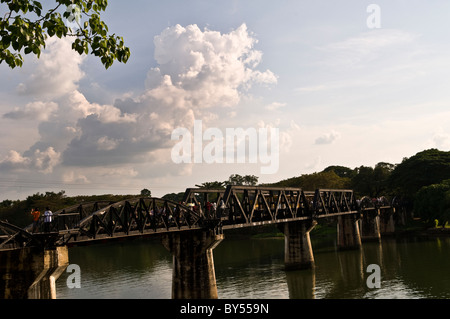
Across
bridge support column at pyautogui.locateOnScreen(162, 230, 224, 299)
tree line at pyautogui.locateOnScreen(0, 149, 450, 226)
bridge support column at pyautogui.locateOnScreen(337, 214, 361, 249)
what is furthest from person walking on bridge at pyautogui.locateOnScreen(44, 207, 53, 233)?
bridge support column at pyautogui.locateOnScreen(337, 214, 361, 249)

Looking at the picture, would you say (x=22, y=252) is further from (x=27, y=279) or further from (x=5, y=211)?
(x=5, y=211)

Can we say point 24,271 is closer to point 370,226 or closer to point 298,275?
point 298,275

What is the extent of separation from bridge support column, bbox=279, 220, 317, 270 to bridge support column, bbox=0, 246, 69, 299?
1291 inches

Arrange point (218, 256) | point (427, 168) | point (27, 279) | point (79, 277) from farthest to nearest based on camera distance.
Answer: point (427, 168) → point (218, 256) → point (79, 277) → point (27, 279)

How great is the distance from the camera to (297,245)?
164 ft

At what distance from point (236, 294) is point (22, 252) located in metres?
21.3

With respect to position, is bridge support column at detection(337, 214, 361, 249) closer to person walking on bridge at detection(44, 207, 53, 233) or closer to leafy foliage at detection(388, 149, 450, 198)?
leafy foliage at detection(388, 149, 450, 198)

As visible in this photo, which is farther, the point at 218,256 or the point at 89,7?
the point at 218,256

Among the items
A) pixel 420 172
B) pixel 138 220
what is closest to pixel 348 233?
pixel 420 172

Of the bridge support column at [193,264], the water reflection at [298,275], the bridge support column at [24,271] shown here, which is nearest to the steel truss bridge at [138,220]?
the bridge support column at [24,271]

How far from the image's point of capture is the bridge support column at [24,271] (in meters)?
21.0

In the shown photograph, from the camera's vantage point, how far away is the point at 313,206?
5272 cm

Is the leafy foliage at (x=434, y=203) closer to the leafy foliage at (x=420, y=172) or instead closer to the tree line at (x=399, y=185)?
the tree line at (x=399, y=185)
